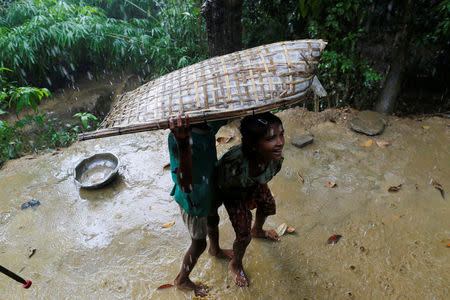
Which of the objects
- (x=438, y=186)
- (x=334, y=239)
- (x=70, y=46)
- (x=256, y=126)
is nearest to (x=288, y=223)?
(x=334, y=239)

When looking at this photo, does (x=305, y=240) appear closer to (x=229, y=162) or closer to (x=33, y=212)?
(x=229, y=162)

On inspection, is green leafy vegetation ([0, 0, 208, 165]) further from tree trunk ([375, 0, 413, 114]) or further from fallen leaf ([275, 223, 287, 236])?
fallen leaf ([275, 223, 287, 236])

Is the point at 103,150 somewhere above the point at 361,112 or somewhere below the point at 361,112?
below

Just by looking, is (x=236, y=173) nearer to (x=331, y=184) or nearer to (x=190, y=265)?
(x=190, y=265)

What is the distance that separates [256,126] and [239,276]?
133 centimetres

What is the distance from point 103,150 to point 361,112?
4.00 meters

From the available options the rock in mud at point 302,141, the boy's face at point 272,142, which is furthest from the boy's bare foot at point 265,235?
the rock in mud at point 302,141

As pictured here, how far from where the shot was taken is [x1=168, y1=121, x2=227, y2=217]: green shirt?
1589 mm

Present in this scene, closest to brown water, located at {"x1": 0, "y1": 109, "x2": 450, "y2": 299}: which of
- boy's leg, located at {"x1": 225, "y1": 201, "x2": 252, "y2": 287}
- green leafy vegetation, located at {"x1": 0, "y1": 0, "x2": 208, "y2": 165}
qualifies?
boy's leg, located at {"x1": 225, "y1": 201, "x2": 252, "y2": 287}

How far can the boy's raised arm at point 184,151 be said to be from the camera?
127 centimetres

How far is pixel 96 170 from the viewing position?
3.72m

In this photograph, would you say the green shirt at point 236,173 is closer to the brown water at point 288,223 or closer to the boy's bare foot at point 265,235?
the boy's bare foot at point 265,235

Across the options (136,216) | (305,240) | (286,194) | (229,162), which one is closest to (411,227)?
(305,240)

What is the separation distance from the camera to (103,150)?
167 inches
